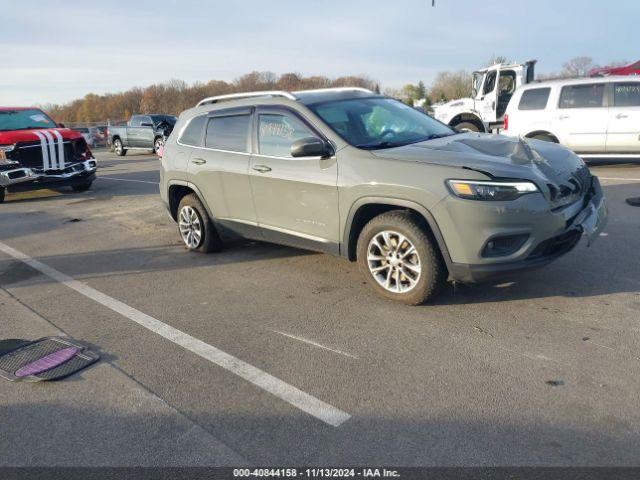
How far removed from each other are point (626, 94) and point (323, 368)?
1024cm

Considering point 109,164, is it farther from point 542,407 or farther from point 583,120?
point 542,407

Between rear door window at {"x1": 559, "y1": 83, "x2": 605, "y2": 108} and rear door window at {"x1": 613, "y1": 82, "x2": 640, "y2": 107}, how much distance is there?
258 millimetres

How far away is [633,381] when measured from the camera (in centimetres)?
316

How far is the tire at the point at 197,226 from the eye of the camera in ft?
20.6

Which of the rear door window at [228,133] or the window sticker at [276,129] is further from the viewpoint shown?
the rear door window at [228,133]

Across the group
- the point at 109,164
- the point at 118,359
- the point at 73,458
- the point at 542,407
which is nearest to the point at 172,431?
the point at 73,458

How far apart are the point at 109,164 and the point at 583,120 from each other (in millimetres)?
16394

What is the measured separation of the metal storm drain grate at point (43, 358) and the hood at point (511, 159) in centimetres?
281

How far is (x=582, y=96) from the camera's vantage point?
37.0 feet

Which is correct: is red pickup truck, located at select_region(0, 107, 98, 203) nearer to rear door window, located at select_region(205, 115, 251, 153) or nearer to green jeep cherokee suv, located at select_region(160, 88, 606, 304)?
green jeep cherokee suv, located at select_region(160, 88, 606, 304)

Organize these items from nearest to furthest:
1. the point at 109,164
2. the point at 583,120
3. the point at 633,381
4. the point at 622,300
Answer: the point at 633,381 < the point at 622,300 < the point at 583,120 < the point at 109,164

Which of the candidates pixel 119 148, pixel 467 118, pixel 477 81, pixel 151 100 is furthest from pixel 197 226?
pixel 151 100

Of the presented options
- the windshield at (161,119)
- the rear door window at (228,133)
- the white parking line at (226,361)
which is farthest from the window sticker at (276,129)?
the windshield at (161,119)

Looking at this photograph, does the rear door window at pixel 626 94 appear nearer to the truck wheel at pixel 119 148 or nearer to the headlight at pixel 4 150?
the headlight at pixel 4 150
